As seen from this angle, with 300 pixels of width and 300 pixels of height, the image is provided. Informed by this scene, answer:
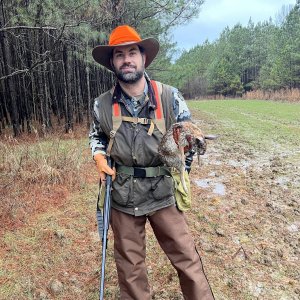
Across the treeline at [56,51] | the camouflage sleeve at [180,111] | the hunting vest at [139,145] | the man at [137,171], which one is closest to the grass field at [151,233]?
the man at [137,171]

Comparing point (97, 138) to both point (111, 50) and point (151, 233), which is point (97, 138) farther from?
point (151, 233)

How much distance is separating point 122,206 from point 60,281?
1302mm

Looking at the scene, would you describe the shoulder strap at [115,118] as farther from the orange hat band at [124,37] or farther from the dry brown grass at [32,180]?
the dry brown grass at [32,180]

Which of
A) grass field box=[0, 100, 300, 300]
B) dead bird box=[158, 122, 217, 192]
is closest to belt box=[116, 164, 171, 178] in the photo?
dead bird box=[158, 122, 217, 192]

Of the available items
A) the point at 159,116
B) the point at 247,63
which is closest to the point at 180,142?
the point at 159,116

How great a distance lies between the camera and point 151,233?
4473 millimetres

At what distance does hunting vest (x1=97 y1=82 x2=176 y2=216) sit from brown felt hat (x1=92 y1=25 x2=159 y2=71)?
0.31m

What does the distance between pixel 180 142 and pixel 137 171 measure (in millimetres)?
444

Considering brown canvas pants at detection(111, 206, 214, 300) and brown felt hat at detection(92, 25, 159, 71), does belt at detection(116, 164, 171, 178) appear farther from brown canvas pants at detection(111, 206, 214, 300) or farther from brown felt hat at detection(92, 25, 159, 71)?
brown felt hat at detection(92, 25, 159, 71)

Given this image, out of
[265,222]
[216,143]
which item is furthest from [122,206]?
[216,143]

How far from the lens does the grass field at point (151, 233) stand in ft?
11.0

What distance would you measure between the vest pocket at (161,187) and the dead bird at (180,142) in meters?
0.23

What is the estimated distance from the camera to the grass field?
3357mm

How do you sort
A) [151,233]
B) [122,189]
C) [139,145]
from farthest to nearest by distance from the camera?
[151,233]
[122,189]
[139,145]
